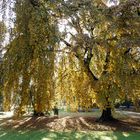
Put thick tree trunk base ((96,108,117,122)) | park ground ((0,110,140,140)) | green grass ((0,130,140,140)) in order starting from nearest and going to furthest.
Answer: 1. green grass ((0,130,140,140))
2. park ground ((0,110,140,140))
3. thick tree trunk base ((96,108,117,122))

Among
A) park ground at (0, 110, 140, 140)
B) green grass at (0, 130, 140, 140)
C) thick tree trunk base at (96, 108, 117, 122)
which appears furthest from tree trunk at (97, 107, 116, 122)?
green grass at (0, 130, 140, 140)

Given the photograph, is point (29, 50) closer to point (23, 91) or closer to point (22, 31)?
point (22, 31)

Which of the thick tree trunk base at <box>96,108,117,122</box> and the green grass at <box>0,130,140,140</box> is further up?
the thick tree trunk base at <box>96,108,117,122</box>

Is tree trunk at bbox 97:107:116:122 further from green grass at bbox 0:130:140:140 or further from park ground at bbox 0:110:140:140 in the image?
green grass at bbox 0:130:140:140

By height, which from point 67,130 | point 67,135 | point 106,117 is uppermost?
point 106,117

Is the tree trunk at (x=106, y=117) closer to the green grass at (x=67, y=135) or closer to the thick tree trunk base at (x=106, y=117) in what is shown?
the thick tree trunk base at (x=106, y=117)

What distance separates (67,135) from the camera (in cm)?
1362

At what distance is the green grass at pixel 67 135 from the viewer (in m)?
13.2

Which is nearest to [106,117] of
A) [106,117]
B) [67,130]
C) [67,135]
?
[106,117]

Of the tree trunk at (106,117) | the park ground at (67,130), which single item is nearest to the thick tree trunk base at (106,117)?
the tree trunk at (106,117)

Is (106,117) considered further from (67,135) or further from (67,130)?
(67,135)

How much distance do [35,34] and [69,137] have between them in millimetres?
9364

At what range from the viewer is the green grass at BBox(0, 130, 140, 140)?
1316 centimetres

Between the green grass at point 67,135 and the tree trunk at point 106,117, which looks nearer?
the green grass at point 67,135
